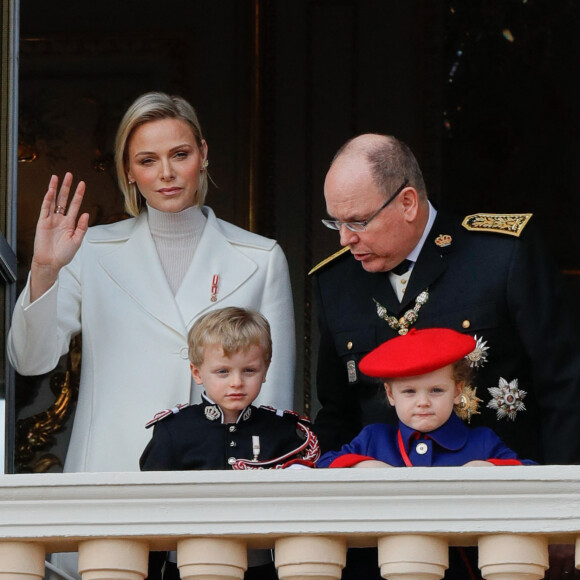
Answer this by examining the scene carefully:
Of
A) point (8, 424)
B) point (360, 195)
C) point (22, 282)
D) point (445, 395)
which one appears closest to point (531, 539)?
point (445, 395)

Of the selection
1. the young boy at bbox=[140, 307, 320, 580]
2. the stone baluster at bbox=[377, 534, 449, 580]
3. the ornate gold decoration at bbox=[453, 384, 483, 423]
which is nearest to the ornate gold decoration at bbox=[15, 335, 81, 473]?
the young boy at bbox=[140, 307, 320, 580]

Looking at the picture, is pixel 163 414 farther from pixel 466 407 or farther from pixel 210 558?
pixel 210 558

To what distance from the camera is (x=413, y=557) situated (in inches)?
149

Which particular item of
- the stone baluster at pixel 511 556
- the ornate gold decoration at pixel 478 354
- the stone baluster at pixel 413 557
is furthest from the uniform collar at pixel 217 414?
the stone baluster at pixel 511 556

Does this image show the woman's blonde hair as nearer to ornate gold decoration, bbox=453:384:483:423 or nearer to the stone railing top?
ornate gold decoration, bbox=453:384:483:423

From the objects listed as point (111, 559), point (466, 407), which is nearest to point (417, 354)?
point (466, 407)

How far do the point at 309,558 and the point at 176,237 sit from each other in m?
1.42

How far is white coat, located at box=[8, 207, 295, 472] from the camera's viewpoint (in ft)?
15.8

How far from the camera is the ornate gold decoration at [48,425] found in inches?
270

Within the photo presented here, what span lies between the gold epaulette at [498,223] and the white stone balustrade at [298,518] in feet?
3.45

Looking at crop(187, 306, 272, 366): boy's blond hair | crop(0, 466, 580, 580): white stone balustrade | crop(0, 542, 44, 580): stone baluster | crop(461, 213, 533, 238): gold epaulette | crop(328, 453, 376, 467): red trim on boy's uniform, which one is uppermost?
crop(461, 213, 533, 238): gold epaulette

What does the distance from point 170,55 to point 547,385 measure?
300 cm

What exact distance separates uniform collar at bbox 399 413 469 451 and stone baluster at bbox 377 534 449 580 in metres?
0.44

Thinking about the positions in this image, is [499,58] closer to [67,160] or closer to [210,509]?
[67,160]
